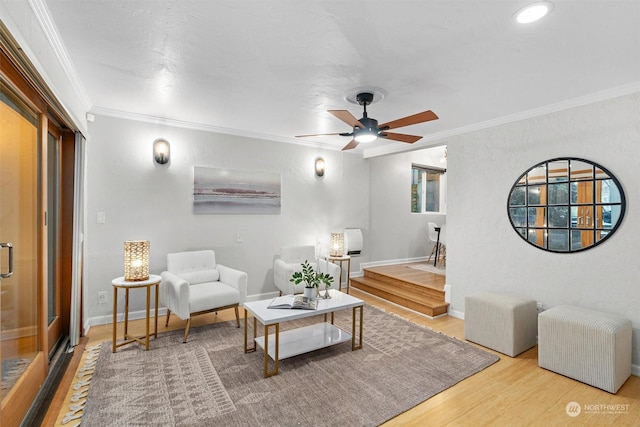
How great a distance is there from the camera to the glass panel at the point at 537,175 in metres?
3.29

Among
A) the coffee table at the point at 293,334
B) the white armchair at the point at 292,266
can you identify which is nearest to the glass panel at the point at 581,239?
the coffee table at the point at 293,334

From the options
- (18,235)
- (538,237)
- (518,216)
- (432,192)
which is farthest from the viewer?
(432,192)

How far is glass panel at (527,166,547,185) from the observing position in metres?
3.29

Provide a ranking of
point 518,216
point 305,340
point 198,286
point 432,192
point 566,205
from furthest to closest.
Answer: point 432,192 → point 198,286 → point 518,216 → point 566,205 → point 305,340

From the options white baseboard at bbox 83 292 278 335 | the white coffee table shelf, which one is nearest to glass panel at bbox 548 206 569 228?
the white coffee table shelf

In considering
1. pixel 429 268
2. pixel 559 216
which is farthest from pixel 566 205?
pixel 429 268

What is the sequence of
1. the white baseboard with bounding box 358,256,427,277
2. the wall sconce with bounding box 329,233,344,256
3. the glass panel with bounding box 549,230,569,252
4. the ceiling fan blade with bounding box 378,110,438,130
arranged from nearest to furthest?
the ceiling fan blade with bounding box 378,110,438,130 → the glass panel with bounding box 549,230,569,252 → the wall sconce with bounding box 329,233,344,256 → the white baseboard with bounding box 358,256,427,277

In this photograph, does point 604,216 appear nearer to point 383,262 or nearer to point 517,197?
point 517,197

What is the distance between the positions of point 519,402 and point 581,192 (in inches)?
79.0

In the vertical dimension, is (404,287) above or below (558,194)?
below

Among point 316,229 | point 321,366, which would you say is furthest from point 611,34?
point 316,229

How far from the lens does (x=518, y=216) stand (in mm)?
3510

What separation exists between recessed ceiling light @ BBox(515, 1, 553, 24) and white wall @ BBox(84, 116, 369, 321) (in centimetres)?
346

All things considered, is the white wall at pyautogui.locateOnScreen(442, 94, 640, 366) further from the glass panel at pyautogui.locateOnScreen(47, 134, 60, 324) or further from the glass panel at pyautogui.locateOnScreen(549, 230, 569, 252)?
the glass panel at pyautogui.locateOnScreen(47, 134, 60, 324)
